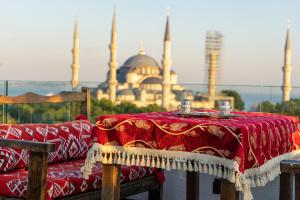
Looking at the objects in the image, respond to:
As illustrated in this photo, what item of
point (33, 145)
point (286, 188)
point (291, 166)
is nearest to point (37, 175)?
point (33, 145)

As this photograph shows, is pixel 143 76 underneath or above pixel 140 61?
underneath

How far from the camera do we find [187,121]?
2.26 m

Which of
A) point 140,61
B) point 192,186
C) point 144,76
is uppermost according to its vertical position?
point 140,61

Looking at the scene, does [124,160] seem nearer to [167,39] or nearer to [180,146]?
[180,146]

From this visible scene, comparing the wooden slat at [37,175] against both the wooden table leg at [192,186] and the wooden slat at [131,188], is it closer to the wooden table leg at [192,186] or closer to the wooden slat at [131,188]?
the wooden slat at [131,188]

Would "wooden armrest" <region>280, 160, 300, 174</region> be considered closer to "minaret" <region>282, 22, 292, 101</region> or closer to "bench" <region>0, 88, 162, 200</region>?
"bench" <region>0, 88, 162, 200</region>

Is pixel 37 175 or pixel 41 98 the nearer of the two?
pixel 37 175

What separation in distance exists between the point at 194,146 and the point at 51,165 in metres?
1.17

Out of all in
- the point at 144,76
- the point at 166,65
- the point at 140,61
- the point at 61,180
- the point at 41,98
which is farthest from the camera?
the point at 140,61

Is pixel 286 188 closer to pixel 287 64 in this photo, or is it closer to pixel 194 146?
pixel 194 146

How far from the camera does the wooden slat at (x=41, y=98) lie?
3.36 metres

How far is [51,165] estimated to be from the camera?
315 centimetres

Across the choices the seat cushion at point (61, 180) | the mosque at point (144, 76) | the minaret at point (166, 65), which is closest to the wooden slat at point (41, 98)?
the seat cushion at point (61, 180)

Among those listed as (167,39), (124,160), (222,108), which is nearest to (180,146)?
(124,160)
